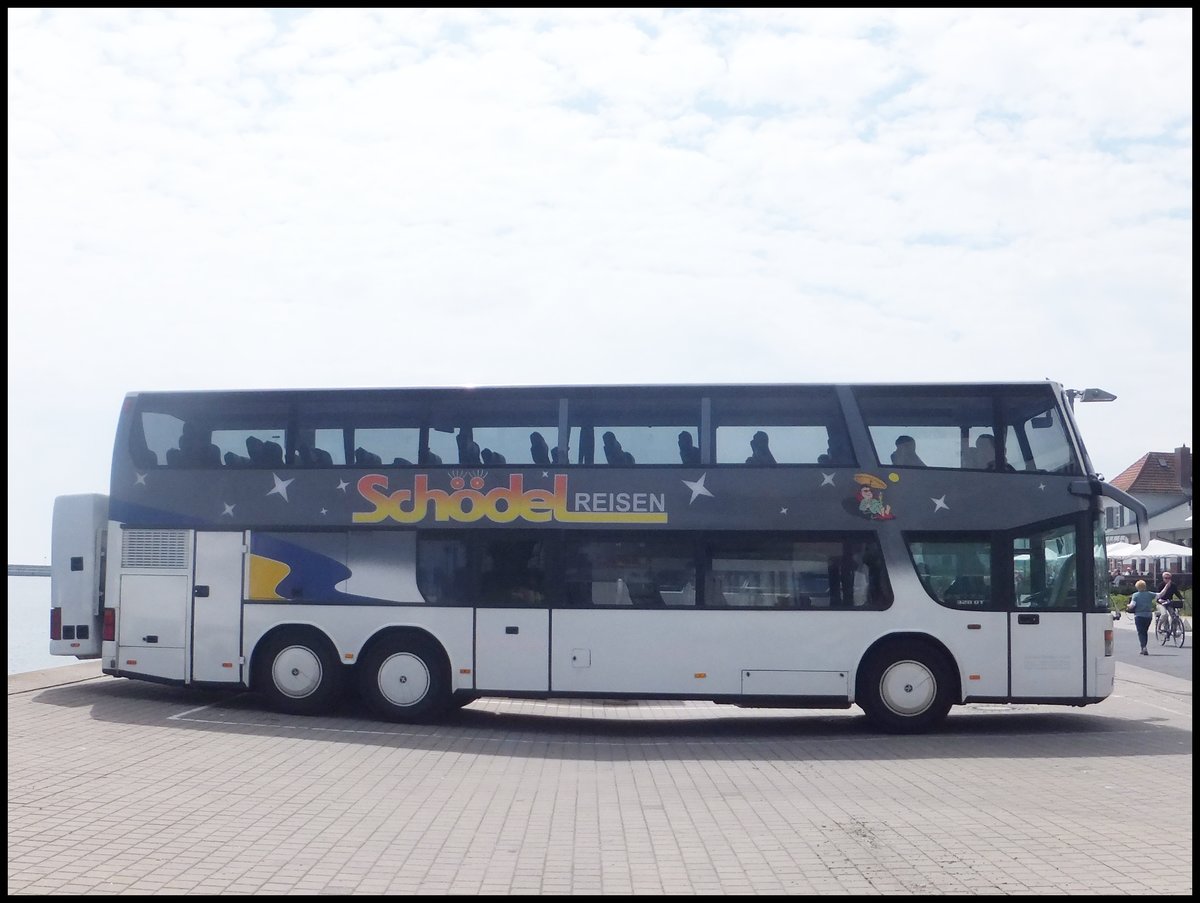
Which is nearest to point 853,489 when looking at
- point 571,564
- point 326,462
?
point 571,564

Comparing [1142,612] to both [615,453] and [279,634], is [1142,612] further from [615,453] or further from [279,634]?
[279,634]

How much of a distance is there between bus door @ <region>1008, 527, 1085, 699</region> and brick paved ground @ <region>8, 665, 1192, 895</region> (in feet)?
2.04

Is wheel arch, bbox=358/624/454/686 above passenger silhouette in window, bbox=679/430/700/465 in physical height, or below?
below

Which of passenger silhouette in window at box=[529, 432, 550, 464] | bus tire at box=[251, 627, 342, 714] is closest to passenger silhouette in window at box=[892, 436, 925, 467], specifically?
passenger silhouette in window at box=[529, 432, 550, 464]

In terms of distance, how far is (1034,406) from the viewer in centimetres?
1453

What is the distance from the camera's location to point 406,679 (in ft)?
50.0

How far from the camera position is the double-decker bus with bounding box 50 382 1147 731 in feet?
47.3

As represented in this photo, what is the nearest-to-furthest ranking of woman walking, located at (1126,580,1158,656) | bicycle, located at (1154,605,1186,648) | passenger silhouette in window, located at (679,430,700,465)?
passenger silhouette in window, located at (679,430,700,465)
woman walking, located at (1126,580,1158,656)
bicycle, located at (1154,605,1186,648)

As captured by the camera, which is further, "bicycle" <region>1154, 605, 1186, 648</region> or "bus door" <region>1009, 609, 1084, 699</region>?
"bicycle" <region>1154, 605, 1186, 648</region>

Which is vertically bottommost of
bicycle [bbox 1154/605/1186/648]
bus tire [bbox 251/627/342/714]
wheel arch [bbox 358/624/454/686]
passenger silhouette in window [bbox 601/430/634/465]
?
bicycle [bbox 1154/605/1186/648]

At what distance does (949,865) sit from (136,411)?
1211 centimetres

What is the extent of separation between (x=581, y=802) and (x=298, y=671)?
651 cm

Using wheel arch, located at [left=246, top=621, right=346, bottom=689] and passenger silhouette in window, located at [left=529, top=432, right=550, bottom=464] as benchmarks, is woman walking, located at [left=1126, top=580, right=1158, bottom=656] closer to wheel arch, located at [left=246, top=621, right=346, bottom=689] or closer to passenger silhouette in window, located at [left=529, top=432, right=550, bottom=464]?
passenger silhouette in window, located at [left=529, top=432, right=550, bottom=464]

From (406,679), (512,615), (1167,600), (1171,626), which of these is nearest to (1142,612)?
(1171,626)
